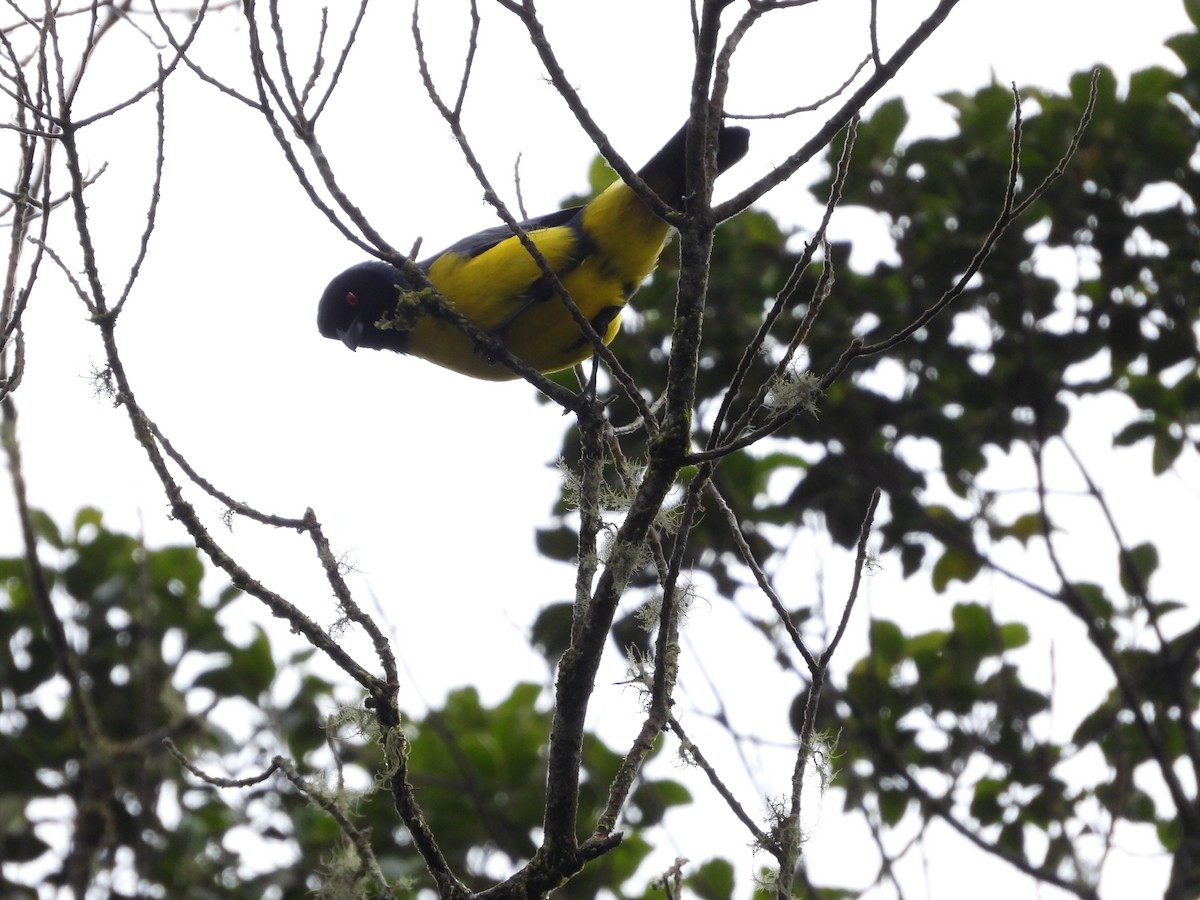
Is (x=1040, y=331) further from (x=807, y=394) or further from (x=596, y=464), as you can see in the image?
(x=807, y=394)

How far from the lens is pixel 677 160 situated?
12.6 feet

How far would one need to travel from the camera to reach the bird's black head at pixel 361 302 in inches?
186

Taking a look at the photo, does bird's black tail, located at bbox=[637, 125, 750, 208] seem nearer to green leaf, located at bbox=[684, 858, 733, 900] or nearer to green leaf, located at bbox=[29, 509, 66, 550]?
green leaf, located at bbox=[684, 858, 733, 900]

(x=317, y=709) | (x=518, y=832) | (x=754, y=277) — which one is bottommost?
(x=518, y=832)

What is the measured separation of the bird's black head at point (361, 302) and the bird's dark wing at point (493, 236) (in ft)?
0.95

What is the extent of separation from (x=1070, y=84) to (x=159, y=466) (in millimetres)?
3946

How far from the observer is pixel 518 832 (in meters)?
5.23

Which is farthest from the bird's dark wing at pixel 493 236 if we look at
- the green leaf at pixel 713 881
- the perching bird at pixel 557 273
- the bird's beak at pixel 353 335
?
the green leaf at pixel 713 881

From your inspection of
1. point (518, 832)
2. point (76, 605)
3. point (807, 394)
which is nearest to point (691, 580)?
point (807, 394)

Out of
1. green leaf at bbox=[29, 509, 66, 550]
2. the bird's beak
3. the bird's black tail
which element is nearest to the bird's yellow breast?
the bird's black tail

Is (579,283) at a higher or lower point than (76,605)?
lower

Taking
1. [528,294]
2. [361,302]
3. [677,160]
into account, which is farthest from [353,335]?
[677,160]

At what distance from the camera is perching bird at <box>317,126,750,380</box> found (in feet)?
13.0

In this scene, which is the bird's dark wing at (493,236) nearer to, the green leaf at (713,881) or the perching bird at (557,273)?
the perching bird at (557,273)
